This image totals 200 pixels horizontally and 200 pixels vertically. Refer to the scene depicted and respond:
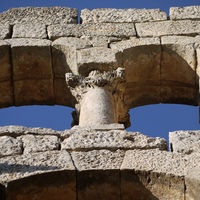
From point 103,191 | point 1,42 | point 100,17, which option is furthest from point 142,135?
point 100,17

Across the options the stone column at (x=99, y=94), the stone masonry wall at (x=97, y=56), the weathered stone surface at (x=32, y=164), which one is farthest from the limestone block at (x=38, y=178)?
the stone masonry wall at (x=97, y=56)

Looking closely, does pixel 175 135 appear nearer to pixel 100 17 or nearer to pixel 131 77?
pixel 131 77

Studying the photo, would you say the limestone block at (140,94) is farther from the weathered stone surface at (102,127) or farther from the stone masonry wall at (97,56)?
the weathered stone surface at (102,127)

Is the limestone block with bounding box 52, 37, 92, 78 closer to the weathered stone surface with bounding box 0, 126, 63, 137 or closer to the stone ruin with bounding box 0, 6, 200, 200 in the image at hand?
the stone ruin with bounding box 0, 6, 200, 200

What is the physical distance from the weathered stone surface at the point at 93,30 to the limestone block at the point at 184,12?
0.87 meters

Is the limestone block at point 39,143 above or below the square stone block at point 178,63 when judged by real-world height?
below

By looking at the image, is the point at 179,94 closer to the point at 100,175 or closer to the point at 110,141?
the point at 110,141

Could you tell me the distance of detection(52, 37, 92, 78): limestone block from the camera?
12.2 metres

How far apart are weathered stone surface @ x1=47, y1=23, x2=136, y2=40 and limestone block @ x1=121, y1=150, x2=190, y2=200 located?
16.5 feet

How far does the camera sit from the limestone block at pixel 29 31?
42.0 feet

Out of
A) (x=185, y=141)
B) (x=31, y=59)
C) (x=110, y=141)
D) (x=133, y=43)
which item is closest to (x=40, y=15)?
(x=31, y=59)

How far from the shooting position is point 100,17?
1362 centimetres

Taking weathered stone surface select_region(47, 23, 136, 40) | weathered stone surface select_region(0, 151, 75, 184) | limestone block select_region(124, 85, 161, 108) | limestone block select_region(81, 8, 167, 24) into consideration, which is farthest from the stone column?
limestone block select_region(81, 8, 167, 24)

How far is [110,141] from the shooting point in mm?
8641
